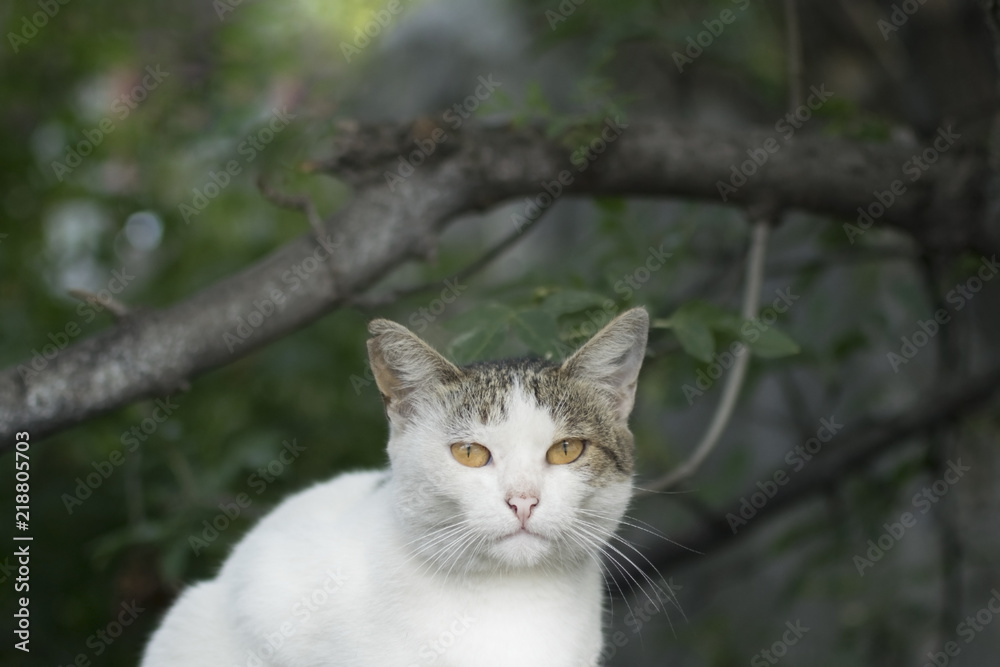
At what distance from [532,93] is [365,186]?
53cm

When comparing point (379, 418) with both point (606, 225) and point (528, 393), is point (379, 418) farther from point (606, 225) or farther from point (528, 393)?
point (528, 393)

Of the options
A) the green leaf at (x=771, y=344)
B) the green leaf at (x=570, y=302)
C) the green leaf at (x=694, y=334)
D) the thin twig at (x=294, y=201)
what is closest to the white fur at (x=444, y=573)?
the green leaf at (x=570, y=302)

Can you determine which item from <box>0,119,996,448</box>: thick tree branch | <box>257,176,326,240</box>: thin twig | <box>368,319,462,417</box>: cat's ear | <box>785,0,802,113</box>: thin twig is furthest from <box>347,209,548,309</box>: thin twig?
<box>785,0,802,113</box>: thin twig

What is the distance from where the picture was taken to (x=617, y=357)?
219 cm

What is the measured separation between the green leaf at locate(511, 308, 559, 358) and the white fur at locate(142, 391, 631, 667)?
121 millimetres

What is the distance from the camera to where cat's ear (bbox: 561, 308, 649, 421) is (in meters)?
2.12

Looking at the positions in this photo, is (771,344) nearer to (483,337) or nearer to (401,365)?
(483,337)

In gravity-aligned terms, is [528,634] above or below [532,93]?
below

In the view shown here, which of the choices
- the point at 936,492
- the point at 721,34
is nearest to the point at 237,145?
the point at 721,34

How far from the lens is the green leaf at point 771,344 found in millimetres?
2162

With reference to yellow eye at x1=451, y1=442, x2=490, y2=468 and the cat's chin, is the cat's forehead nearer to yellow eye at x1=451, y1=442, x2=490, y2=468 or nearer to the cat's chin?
yellow eye at x1=451, y1=442, x2=490, y2=468

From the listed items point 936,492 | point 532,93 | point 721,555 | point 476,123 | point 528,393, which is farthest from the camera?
point 721,555

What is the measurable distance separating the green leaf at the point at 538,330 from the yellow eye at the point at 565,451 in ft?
0.68

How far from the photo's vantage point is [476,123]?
2.69 m
